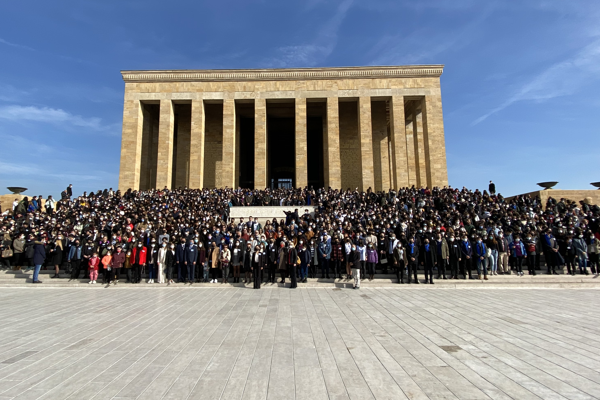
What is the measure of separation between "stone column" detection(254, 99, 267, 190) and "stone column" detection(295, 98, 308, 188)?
118 inches

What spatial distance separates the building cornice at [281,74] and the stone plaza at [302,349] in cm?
2475

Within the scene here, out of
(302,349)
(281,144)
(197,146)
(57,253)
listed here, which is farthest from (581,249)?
(281,144)

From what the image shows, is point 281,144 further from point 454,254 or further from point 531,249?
point 531,249

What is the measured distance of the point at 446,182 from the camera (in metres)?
27.1

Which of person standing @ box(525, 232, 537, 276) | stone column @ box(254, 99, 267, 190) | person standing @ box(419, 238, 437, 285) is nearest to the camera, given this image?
person standing @ box(419, 238, 437, 285)

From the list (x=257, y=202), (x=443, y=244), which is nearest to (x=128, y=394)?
(x=443, y=244)

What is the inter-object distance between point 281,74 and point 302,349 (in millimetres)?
27714

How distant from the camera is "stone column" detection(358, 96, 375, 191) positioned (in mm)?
27578

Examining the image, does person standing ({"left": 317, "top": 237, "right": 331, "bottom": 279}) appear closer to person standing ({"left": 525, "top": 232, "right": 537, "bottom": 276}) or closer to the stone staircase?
the stone staircase

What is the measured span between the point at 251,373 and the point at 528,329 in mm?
4842

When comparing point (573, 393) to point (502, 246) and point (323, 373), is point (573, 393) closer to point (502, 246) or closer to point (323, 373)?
point (323, 373)

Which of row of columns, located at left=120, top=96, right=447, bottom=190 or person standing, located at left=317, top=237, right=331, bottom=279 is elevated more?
row of columns, located at left=120, top=96, right=447, bottom=190

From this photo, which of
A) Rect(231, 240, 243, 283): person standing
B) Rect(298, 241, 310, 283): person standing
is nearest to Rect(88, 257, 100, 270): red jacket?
Rect(231, 240, 243, 283): person standing

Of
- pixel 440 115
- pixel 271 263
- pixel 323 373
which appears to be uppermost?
pixel 440 115
